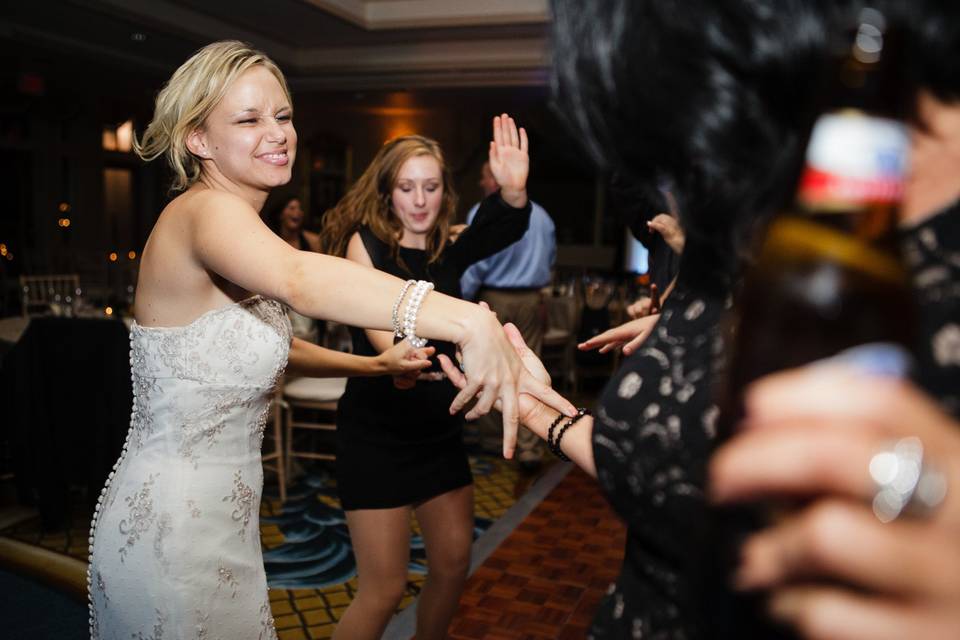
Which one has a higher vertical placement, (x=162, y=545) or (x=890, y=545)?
(x=890, y=545)

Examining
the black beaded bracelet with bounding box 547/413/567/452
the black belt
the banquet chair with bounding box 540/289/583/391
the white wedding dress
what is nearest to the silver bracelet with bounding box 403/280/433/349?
the black beaded bracelet with bounding box 547/413/567/452

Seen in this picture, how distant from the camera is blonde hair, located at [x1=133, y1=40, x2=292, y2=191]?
165 cm

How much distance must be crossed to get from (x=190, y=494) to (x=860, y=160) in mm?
1488

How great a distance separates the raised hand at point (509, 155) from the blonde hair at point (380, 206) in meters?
0.35

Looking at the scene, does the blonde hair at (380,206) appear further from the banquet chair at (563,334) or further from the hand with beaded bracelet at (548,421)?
the banquet chair at (563,334)

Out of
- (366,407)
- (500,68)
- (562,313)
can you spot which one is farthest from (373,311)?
(500,68)

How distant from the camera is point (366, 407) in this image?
241 cm

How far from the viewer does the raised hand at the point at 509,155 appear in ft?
Result: 7.68

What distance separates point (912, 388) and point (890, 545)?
0.27ft

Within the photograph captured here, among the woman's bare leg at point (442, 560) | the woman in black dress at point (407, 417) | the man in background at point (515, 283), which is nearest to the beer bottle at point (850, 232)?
the woman in black dress at point (407, 417)

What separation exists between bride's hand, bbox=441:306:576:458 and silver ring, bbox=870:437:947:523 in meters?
0.83

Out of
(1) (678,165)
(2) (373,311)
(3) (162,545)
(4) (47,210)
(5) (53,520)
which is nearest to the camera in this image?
(1) (678,165)

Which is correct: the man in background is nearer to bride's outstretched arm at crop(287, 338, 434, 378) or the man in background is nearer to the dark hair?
bride's outstretched arm at crop(287, 338, 434, 378)

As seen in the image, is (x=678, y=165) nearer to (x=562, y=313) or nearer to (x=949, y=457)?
(x=949, y=457)
